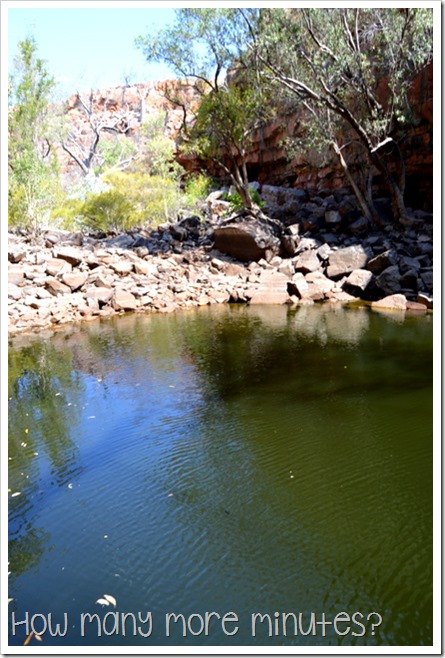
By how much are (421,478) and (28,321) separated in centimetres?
1338

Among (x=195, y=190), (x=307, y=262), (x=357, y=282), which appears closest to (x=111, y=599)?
(x=357, y=282)

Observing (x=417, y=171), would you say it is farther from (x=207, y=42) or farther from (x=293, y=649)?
(x=293, y=649)

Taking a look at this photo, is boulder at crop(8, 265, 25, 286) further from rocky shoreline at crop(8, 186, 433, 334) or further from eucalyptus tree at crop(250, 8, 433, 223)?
eucalyptus tree at crop(250, 8, 433, 223)

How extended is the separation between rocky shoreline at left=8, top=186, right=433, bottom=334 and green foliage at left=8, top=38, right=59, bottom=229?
130 centimetres

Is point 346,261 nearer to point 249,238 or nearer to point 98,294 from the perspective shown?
point 249,238

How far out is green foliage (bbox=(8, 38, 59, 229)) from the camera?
79.0 ft

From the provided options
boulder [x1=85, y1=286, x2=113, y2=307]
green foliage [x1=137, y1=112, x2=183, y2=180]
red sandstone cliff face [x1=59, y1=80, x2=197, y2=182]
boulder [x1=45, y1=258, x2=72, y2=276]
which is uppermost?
red sandstone cliff face [x1=59, y1=80, x2=197, y2=182]

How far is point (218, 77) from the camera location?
76.5 ft

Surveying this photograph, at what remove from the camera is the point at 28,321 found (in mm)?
16562

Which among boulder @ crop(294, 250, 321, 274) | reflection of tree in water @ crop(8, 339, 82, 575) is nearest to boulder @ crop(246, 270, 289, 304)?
boulder @ crop(294, 250, 321, 274)

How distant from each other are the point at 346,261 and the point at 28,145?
15181 mm

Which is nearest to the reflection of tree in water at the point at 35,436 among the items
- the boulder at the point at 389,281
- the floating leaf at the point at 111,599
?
the floating leaf at the point at 111,599

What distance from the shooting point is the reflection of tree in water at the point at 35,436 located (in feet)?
17.6

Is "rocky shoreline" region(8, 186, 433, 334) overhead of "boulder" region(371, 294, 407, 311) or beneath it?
overhead
